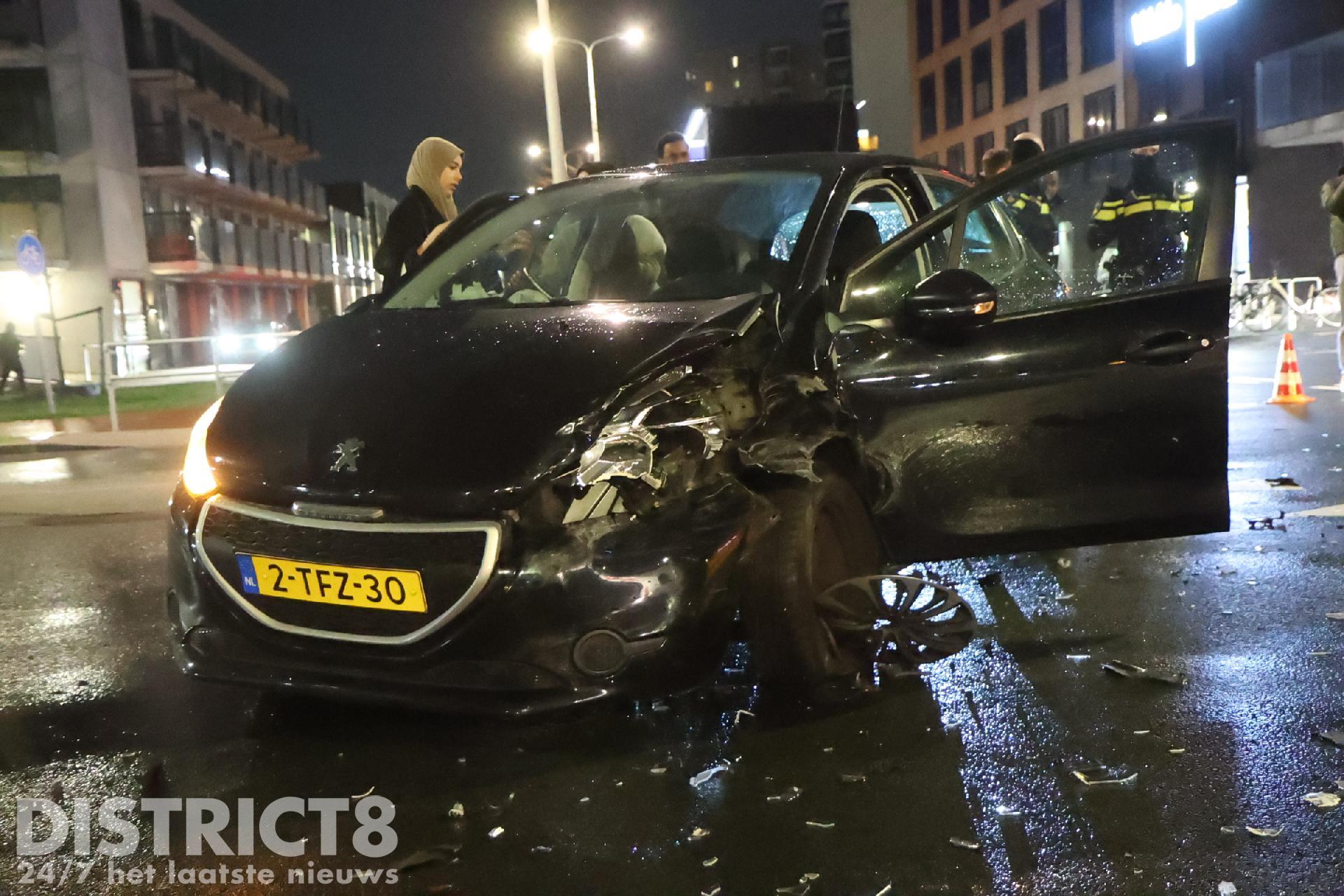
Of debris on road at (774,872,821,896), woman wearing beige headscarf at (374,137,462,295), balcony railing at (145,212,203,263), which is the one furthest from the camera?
balcony railing at (145,212,203,263)

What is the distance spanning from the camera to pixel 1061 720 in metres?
3.50

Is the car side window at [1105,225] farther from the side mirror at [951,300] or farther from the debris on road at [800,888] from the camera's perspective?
the debris on road at [800,888]

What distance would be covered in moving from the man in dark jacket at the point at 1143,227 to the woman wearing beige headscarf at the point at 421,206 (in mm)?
3154

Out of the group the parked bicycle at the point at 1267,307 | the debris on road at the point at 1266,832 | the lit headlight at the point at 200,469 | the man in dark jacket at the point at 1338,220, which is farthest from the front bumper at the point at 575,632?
the parked bicycle at the point at 1267,307

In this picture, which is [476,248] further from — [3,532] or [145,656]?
[3,532]

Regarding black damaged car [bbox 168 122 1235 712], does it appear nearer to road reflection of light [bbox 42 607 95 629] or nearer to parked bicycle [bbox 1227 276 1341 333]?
road reflection of light [bbox 42 607 95 629]

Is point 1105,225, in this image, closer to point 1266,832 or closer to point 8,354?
point 1266,832

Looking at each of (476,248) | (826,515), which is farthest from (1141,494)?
(476,248)

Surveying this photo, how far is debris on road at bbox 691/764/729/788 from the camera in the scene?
3.16 meters

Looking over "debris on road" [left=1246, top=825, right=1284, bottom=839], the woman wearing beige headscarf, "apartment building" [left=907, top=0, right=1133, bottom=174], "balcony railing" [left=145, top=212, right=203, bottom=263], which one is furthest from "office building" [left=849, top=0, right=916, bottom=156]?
"balcony railing" [left=145, top=212, right=203, bottom=263]

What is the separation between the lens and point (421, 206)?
6.36 m

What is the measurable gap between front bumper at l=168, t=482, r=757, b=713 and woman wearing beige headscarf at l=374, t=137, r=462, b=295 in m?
3.34

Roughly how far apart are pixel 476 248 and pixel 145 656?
1936 millimetres

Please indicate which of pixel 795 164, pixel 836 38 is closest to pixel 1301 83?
pixel 795 164
